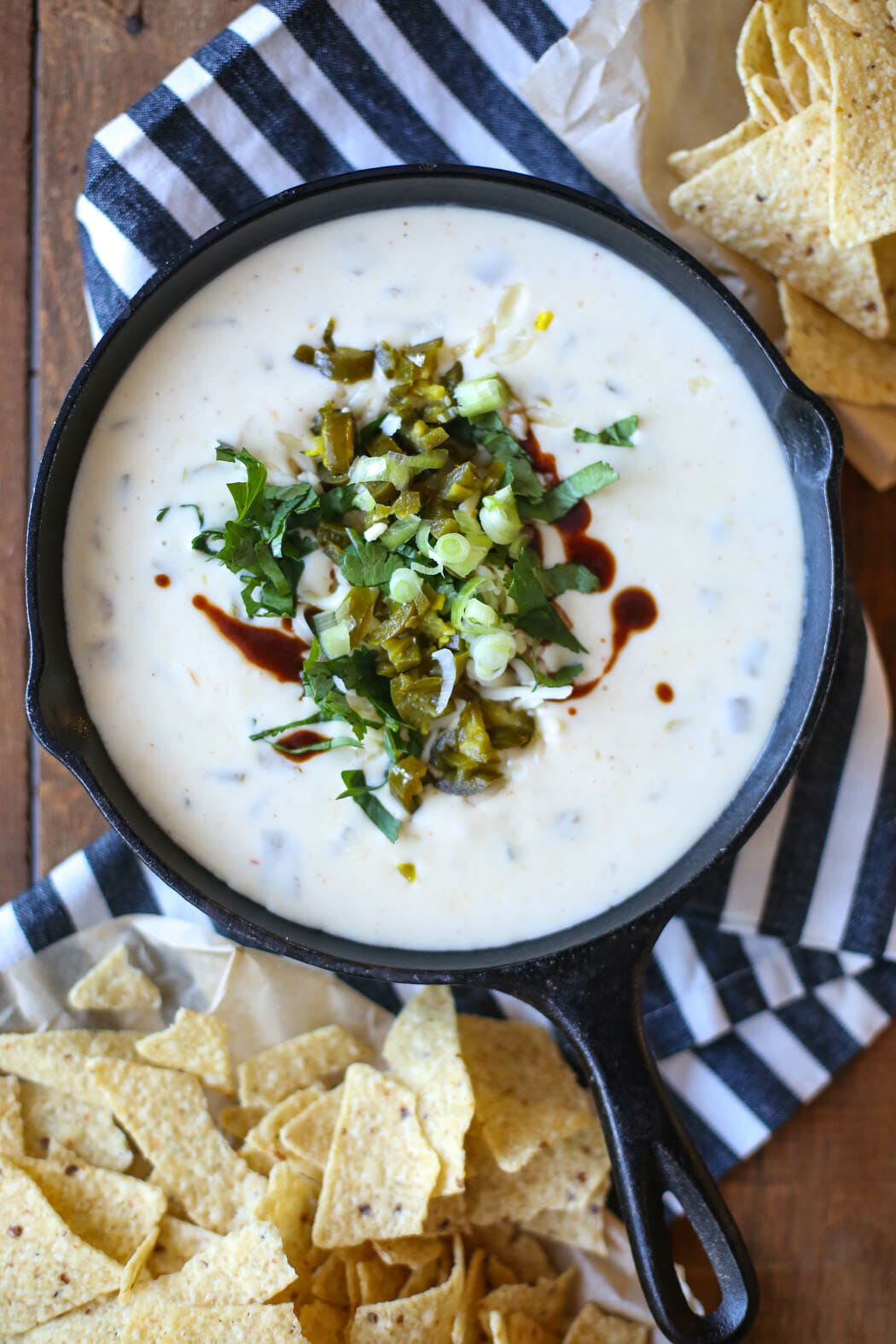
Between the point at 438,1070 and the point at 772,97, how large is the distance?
6.13 ft

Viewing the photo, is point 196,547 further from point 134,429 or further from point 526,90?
point 526,90

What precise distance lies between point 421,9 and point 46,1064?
211cm

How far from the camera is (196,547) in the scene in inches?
76.6

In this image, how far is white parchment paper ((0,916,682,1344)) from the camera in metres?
2.30

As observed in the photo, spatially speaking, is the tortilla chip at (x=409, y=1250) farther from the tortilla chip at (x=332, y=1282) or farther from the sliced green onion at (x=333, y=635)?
the sliced green onion at (x=333, y=635)

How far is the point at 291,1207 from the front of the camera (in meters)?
2.24

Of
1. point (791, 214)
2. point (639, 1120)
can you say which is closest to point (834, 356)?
point (791, 214)

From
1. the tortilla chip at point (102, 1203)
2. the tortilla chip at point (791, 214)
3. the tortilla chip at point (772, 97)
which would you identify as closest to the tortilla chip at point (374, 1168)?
the tortilla chip at point (102, 1203)

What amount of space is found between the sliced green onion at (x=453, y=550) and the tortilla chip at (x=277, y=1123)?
3.51 feet

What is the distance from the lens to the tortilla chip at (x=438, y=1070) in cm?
214

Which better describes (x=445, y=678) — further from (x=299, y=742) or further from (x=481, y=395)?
(x=481, y=395)

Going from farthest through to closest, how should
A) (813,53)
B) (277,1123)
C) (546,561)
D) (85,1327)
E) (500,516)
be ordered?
1. (277,1123)
2. (85,1327)
3. (813,53)
4. (546,561)
5. (500,516)

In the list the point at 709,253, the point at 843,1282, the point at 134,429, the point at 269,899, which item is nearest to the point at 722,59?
the point at 709,253

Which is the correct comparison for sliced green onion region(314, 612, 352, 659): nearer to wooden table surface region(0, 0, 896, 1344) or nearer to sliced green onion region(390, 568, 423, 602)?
sliced green onion region(390, 568, 423, 602)
